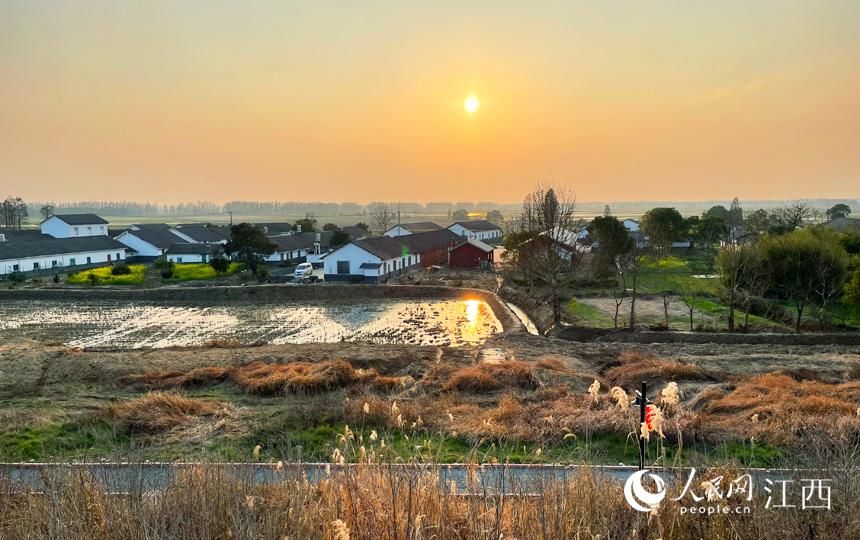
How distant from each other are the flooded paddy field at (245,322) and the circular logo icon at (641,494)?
55.3ft

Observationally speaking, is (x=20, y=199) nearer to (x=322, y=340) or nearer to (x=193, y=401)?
(x=322, y=340)

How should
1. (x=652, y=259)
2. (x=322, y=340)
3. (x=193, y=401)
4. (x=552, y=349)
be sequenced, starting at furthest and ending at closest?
1. (x=652, y=259)
2. (x=322, y=340)
3. (x=552, y=349)
4. (x=193, y=401)

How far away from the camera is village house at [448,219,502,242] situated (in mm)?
69312

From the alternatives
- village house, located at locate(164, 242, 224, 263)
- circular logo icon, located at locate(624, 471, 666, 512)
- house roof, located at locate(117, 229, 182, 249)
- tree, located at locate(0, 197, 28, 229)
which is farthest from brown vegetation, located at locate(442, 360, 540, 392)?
tree, located at locate(0, 197, 28, 229)

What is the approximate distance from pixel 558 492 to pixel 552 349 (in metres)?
15.0

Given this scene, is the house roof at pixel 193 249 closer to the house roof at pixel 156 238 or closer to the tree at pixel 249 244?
the house roof at pixel 156 238

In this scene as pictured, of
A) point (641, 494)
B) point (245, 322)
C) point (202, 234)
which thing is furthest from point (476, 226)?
point (641, 494)

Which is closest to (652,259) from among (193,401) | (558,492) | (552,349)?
(552,349)

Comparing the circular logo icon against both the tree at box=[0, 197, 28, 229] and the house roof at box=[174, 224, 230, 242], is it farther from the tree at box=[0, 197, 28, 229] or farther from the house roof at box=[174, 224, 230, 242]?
the tree at box=[0, 197, 28, 229]

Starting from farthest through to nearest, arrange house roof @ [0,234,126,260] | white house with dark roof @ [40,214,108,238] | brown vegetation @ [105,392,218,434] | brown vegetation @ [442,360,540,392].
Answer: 1. white house with dark roof @ [40,214,108,238]
2. house roof @ [0,234,126,260]
3. brown vegetation @ [442,360,540,392]
4. brown vegetation @ [105,392,218,434]

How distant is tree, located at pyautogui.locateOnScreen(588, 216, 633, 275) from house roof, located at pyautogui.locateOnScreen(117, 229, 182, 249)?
4042 centimetres

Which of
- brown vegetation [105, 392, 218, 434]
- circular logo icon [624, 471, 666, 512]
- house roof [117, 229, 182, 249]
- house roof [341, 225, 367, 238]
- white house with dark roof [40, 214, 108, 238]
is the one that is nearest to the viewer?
circular logo icon [624, 471, 666, 512]

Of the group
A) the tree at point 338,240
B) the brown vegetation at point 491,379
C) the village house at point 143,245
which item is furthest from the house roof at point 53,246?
the brown vegetation at point 491,379

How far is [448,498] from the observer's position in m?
4.18
